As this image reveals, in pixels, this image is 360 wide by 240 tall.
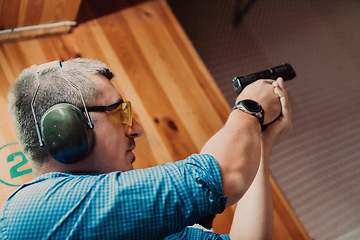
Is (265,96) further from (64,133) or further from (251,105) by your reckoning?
(64,133)

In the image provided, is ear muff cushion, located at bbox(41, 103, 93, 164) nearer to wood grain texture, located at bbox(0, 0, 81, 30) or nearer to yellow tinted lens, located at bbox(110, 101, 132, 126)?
yellow tinted lens, located at bbox(110, 101, 132, 126)

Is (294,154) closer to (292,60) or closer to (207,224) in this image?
(292,60)

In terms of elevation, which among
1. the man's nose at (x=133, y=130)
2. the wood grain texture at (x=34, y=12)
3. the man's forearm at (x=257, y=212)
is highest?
the wood grain texture at (x=34, y=12)

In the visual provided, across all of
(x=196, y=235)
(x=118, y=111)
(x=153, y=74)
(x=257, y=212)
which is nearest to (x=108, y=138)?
(x=118, y=111)

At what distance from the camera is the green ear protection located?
606 mm

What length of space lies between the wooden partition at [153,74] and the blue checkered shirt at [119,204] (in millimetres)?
651

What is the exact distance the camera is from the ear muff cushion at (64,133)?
606 mm

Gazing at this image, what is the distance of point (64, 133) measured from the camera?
1.99 feet

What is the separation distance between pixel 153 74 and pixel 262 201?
858 millimetres

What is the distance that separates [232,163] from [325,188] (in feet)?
3.38

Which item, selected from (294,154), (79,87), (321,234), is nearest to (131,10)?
(79,87)

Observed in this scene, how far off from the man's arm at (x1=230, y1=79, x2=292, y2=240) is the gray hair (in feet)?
2.11

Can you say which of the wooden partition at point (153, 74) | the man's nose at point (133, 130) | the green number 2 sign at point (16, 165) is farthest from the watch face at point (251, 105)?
the green number 2 sign at point (16, 165)

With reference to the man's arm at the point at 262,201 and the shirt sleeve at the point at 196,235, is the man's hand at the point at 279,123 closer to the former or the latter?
the man's arm at the point at 262,201
